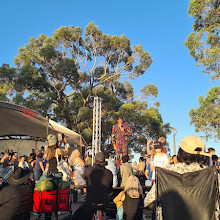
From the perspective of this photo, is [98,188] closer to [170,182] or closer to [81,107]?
[170,182]

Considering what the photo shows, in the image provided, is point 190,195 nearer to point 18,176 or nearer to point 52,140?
point 18,176

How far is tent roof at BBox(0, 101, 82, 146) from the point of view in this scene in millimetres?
11977

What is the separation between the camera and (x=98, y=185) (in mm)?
4312

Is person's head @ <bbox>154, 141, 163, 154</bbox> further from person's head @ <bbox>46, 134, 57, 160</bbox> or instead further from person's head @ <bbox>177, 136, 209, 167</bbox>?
person's head @ <bbox>177, 136, 209, 167</bbox>

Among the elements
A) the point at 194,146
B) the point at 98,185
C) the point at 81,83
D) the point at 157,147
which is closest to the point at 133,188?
the point at 98,185

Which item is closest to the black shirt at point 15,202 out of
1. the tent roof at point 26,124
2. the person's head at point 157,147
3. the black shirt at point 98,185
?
the black shirt at point 98,185

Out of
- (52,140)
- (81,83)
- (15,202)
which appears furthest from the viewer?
(81,83)

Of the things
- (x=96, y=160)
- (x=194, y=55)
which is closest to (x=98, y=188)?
(x=96, y=160)

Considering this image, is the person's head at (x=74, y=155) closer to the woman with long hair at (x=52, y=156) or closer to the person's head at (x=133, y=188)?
the woman with long hair at (x=52, y=156)

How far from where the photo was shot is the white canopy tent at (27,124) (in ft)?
39.4

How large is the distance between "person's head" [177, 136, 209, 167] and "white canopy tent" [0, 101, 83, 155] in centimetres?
918

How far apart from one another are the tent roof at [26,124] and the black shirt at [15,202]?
23.5 ft

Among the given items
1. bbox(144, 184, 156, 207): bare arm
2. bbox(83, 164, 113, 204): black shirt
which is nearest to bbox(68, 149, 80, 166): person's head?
bbox(83, 164, 113, 204): black shirt

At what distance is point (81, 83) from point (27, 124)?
15538mm
